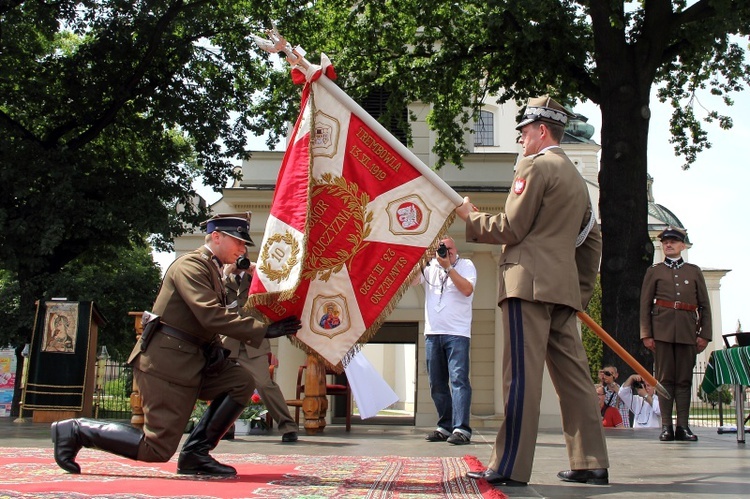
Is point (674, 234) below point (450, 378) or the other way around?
the other way around

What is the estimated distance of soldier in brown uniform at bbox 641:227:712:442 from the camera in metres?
9.82

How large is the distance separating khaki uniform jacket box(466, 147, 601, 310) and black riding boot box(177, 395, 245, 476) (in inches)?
77.7

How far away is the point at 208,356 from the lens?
19.2 ft

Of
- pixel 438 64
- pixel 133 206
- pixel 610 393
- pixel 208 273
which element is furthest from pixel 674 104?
pixel 208 273

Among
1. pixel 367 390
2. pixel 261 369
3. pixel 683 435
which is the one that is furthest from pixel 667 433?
pixel 261 369

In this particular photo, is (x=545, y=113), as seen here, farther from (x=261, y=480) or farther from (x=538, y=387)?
(x=261, y=480)

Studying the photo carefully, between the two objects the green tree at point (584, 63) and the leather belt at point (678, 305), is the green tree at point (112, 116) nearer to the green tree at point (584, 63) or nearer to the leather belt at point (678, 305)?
the green tree at point (584, 63)

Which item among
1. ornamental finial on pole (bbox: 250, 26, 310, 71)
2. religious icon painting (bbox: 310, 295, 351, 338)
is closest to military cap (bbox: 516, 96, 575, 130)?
ornamental finial on pole (bbox: 250, 26, 310, 71)

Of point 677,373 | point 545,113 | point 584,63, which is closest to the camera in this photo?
point 545,113

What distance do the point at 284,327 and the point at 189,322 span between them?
612 millimetres

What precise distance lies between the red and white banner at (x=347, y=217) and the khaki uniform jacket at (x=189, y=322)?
30cm

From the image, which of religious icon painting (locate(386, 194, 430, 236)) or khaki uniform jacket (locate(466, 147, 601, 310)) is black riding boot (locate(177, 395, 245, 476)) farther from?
khaki uniform jacket (locate(466, 147, 601, 310))

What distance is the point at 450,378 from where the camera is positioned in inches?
374

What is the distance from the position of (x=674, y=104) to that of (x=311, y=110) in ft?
60.7
